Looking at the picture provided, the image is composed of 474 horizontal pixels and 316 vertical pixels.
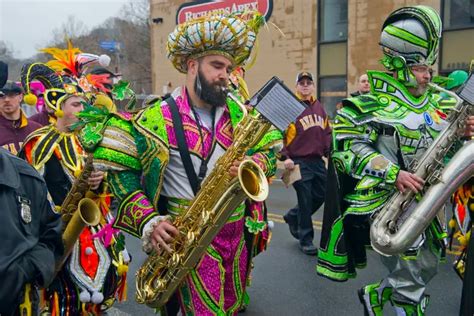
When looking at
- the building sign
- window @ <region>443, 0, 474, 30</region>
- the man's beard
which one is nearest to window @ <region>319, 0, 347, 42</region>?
the building sign

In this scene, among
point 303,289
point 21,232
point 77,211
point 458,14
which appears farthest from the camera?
point 458,14

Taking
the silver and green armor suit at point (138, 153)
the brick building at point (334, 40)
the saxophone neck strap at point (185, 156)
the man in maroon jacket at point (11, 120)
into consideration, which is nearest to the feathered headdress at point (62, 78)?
the man in maroon jacket at point (11, 120)

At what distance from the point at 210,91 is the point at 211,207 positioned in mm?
651

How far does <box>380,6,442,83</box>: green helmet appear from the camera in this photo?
10.5 feet

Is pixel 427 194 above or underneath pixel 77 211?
above

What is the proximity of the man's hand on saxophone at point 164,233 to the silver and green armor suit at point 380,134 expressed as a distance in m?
1.16

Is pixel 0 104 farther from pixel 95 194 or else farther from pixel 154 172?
pixel 154 172

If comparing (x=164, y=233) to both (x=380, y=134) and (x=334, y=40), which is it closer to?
(x=380, y=134)

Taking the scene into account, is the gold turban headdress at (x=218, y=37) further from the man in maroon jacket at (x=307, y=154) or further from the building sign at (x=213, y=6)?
the building sign at (x=213, y=6)

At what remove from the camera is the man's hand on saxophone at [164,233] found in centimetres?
240

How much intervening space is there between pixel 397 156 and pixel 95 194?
6.76ft

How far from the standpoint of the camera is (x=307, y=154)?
6027 mm

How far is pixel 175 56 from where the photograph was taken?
9.40 ft

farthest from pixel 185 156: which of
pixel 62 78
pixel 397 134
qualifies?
pixel 62 78
